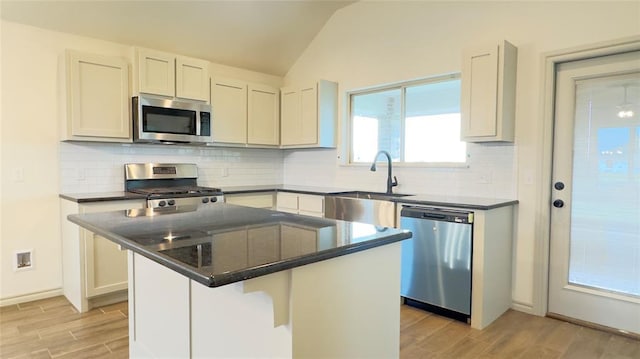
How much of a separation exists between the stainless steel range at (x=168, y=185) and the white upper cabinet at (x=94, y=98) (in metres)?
0.45

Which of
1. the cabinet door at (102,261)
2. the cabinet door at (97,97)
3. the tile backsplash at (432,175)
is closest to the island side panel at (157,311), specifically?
the cabinet door at (102,261)

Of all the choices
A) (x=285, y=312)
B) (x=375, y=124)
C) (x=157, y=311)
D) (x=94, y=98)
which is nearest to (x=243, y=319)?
(x=285, y=312)

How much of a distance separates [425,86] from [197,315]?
3.13 meters

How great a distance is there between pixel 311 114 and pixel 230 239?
10.8 feet

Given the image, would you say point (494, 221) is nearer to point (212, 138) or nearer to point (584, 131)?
point (584, 131)

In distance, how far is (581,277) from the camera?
118 inches

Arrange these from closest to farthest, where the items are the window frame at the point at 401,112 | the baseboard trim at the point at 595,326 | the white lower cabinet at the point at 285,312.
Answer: the white lower cabinet at the point at 285,312 < the baseboard trim at the point at 595,326 < the window frame at the point at 401,112

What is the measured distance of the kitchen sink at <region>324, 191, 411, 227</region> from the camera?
11.0 ft

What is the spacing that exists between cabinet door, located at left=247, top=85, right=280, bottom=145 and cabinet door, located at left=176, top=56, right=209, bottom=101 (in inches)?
26.8

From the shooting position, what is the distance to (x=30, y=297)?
3398mm

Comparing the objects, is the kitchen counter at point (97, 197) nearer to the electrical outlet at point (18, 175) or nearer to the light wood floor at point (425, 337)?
the electrical outlet at point (18, 175)

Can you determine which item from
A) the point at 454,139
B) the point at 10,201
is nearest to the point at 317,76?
the point at 454,139

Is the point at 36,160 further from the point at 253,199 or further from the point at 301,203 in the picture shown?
the point at 301,203

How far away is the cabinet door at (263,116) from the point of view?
4.67 metres
